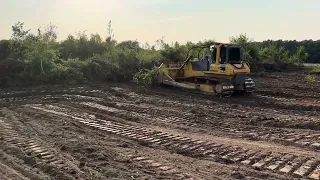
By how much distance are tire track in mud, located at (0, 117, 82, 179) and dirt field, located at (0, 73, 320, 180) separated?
2 cm

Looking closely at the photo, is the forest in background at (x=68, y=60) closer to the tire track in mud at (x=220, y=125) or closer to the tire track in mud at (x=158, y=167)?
the tire track in mud at (x=220, y=125)

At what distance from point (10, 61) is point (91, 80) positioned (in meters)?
4.07

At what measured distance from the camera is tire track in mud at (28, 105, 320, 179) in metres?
5.79

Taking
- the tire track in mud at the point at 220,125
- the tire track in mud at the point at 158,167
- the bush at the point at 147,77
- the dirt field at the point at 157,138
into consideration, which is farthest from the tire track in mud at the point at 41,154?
the bush at the point at 147,77

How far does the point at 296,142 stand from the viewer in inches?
291

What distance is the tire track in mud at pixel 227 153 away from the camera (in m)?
5.79

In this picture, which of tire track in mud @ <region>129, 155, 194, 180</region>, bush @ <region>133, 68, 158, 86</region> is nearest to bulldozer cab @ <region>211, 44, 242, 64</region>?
bush @ <region>133, 68, 158, 86</region>

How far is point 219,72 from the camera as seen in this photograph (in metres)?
14.7

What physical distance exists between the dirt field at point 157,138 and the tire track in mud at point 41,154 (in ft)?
0.05

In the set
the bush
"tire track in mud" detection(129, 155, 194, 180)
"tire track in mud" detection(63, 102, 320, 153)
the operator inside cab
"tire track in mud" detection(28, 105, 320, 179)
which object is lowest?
"tire track in mud" detection(129, 155, 194, 180)

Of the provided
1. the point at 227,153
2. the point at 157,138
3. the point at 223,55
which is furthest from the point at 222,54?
the point at 227,153

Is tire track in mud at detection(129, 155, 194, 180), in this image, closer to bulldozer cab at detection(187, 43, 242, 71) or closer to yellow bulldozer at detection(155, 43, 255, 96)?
yellow bulldozer at detection(155, 43, 255, 96)

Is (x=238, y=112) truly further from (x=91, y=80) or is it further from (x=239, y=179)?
(x=91, y=80)

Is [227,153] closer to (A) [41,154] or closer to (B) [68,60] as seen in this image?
(A) [41,154]
